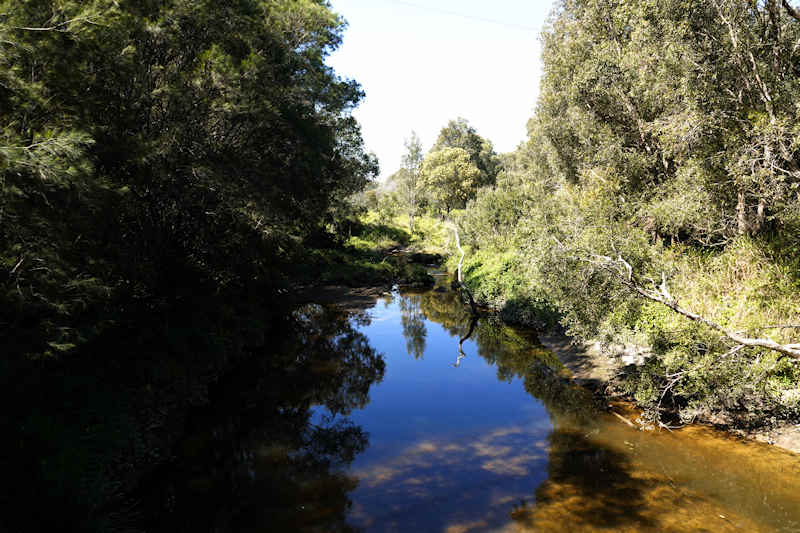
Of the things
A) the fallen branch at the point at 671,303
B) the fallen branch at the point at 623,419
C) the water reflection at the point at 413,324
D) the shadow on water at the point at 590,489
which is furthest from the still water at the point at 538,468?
the water reflection at the point at 413,324

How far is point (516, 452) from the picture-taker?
34.1 feet

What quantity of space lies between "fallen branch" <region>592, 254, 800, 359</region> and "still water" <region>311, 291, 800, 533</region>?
9.48 feet

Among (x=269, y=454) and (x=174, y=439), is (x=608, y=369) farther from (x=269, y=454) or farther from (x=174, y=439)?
(x=174, y=439)

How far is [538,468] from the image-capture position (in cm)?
965

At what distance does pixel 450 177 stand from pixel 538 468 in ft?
169

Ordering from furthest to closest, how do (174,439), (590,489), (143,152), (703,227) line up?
(703,227)
(174,439)
(143,152)
(590,489)

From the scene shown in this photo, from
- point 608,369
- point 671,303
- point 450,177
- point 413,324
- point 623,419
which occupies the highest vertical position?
point 450,177

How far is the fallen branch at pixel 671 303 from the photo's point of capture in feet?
25.2

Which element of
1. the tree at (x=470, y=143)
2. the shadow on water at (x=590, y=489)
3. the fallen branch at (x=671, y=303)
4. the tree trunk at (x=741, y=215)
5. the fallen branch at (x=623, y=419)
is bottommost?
the shadow on water at (x=590, y=489)

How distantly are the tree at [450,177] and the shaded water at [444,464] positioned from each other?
149 feet

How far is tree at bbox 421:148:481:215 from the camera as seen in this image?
5816 centimetres

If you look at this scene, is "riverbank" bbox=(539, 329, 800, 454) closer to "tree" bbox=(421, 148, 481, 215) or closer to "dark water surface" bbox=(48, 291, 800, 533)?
"dark water surface" bbox=(48, 291, 800, 533)

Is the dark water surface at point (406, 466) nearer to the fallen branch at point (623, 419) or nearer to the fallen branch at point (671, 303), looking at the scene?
the fallen branch at point (623, 419)

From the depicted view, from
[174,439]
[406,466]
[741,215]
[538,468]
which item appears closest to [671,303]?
[538,468]
